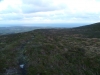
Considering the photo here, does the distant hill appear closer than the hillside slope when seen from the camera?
No

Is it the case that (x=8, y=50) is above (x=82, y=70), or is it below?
above

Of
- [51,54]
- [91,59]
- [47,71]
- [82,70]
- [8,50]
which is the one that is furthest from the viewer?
[8,50]

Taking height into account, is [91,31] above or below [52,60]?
above

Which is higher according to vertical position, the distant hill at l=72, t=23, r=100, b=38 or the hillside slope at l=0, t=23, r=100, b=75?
the distant hill at l=72, t=23, r=100, b=38

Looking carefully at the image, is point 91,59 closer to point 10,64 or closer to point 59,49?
point 59,49

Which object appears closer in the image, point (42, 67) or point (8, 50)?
point (42, 67)

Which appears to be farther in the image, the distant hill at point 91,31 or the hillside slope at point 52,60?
the distant hill at point 91,31

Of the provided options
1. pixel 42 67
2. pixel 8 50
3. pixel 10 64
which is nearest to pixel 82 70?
pixel 42 67

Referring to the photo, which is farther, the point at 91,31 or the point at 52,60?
the point at 91,31

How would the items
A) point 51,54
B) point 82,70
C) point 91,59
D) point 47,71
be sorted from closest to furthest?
point 47,71 → point 82,70 → point 91,59 → point 51,54

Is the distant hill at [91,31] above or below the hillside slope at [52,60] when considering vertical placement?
above
